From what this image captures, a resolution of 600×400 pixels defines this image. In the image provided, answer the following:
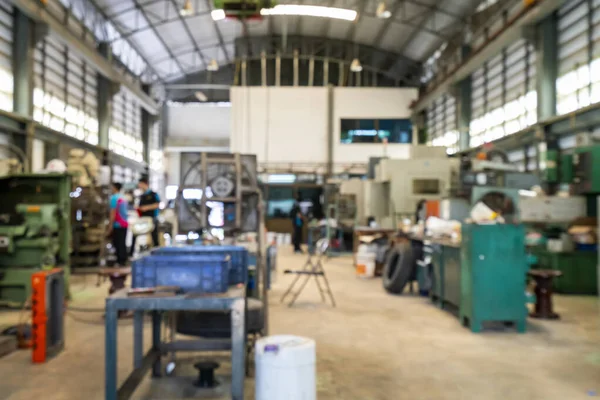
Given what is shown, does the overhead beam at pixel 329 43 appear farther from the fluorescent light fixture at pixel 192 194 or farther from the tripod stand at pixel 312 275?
the fluorescent light fixture at pixel 192 194

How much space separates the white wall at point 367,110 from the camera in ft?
56.2

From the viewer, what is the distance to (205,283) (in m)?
2.90

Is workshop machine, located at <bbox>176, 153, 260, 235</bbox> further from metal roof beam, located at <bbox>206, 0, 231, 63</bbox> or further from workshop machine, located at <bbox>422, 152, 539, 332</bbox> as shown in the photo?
metal roof beam, located at <bbox>206, 0, 231, 63</bbox>

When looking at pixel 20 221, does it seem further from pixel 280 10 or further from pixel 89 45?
pixel 89 45

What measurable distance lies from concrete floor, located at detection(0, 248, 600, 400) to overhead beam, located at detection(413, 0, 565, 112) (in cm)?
542

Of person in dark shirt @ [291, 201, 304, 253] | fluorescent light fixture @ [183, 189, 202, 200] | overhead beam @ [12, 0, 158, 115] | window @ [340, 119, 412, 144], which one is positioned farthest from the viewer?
window @ [340, 119, 412, 144]

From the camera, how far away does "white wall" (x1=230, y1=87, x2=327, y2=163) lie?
664 inches

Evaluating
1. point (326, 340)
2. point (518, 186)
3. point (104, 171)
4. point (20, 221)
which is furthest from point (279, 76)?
point (326, 340)

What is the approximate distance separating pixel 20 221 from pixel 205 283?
12.6ft

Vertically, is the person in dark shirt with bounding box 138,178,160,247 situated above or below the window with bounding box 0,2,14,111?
below

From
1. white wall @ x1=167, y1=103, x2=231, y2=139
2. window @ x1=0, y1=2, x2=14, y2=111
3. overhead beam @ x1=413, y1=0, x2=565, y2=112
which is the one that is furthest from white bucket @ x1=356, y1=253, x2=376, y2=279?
white wall @ x1=167, y1=103, x2=231, y2=139

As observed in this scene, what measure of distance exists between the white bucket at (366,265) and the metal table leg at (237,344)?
6532 millimetres

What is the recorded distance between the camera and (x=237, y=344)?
106 inches

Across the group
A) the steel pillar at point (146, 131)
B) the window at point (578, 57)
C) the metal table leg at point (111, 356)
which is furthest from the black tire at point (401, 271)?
the steel pillar at point (146, 131)
